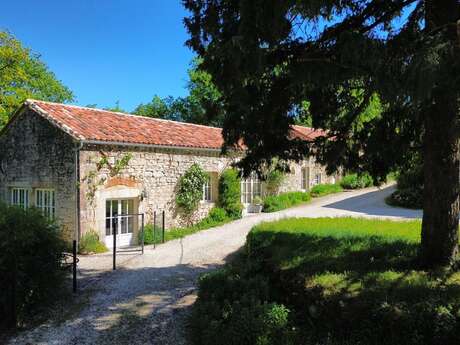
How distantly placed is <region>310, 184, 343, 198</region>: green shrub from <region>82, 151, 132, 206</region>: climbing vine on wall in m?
12.8

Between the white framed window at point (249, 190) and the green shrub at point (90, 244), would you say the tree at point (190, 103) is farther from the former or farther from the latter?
the green shrub at point (90, 244)

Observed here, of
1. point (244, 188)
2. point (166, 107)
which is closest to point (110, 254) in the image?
point (244, 188)

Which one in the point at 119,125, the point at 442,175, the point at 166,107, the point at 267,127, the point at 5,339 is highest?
the point at 166,107

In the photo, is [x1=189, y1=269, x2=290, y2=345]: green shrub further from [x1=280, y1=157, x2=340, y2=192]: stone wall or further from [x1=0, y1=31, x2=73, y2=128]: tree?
[x1=0, y1=31, x2=73, y2=128]: tree

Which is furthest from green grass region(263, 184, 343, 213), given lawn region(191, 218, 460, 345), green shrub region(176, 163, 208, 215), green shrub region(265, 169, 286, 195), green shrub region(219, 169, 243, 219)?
lawn region(191, 218, 460, 345)

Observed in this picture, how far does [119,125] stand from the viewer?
1348cm

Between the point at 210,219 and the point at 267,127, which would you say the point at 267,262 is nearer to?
the point at 267,127

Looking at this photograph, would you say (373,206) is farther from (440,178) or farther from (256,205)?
(440,178)

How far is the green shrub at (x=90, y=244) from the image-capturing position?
35.8 ft

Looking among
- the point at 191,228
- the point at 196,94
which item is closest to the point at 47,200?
the point at 191,228

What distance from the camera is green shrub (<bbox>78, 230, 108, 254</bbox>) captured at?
1090cm

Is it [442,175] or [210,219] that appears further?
[210,219]

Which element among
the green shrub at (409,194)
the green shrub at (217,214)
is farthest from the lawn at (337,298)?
the green shrub at (409,194)

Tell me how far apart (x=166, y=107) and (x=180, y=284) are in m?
31.3
